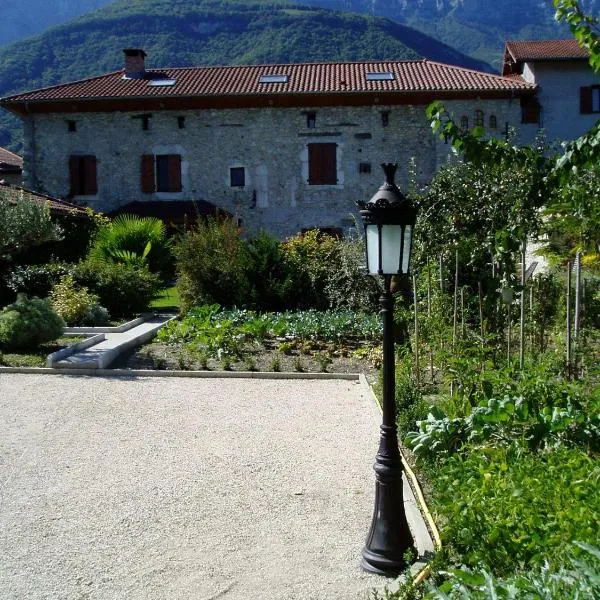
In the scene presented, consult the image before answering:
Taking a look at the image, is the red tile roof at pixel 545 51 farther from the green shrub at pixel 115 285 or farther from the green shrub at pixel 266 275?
the green shrub at pixel 115 285

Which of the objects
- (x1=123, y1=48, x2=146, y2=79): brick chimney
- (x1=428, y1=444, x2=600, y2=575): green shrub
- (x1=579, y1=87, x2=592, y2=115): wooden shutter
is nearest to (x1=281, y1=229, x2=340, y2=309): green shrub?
(x1=428, y1=444, x2=600, y2=575): green shrub

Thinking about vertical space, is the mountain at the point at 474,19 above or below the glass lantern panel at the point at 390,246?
above

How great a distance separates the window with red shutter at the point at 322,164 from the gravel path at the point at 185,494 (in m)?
19.0

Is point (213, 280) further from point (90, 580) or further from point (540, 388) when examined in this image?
point (90, 580)

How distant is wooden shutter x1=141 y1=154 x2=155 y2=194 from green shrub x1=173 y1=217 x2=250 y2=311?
41.4ft

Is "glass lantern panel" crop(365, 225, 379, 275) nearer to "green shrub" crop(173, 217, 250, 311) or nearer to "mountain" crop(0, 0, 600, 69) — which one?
"green shrub" crop(173, 217, 250, 311)

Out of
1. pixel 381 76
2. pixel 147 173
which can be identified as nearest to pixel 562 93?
pixel 381 76

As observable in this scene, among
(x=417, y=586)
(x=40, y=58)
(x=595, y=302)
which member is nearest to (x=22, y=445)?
(x=417, y=586)

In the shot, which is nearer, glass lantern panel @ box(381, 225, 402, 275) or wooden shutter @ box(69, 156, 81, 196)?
glass lantern panel @ box(381, 225, 402, 275)

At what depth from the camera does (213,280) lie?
15883 millimetres

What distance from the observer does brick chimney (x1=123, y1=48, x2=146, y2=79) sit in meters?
30.5

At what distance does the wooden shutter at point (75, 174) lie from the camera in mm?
28438

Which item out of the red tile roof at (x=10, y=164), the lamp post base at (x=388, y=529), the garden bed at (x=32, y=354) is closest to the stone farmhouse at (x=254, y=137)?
the red tile roof at (x=10, y=164)

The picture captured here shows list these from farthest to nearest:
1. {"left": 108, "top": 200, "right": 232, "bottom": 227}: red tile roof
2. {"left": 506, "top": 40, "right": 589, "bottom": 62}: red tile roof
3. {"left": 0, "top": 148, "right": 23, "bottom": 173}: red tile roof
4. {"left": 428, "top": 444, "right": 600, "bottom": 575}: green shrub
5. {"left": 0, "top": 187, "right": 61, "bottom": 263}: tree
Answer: {"left": 0, "top": 148, "right": 23, "bottom": 173}: red tile roof, {"left": 506, "top": 40, "right": 589, "bottom": 62}: red tile roof, {"left": 108, "top": 200, "right": 232, "bottom": 227}: red tile roof, {"left": 0, "top": 187, "right": 61, "bottom": 263}: tree, {"left": 428, "top": 444, "right": 600, "bottom": 575}: green shrub
